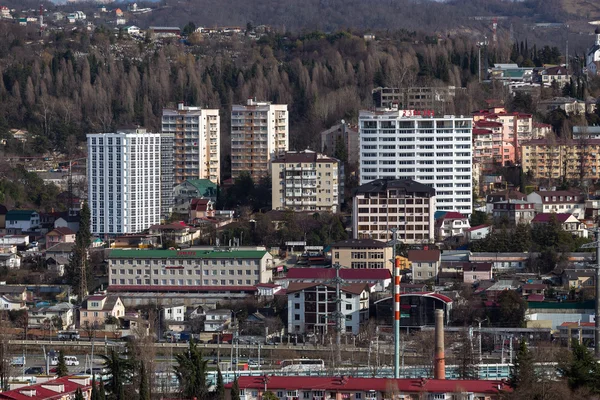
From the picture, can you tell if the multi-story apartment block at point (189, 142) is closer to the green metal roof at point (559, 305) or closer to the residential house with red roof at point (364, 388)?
the green metal roof at point (559, 305)

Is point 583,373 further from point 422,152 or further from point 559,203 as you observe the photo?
point 422,152

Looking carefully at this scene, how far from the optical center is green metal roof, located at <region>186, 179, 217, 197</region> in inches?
1547

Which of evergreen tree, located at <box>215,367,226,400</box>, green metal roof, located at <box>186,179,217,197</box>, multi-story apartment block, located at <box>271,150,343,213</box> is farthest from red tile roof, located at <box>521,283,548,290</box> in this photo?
green metal roof, located at <box>186,179,217,197</box>

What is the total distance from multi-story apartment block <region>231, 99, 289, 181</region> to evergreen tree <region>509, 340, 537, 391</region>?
64.0 ft

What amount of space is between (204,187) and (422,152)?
5.49m

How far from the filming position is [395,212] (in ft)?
115

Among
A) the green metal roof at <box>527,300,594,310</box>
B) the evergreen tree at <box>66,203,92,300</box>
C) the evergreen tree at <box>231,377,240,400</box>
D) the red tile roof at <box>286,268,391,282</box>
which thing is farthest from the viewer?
the evergreen tree at <box>66,203,92,300</box>

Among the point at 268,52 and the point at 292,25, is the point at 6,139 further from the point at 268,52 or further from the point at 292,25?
the point at 292,25

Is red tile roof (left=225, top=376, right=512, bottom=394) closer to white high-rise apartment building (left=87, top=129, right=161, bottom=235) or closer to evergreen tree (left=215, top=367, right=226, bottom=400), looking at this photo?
evergreen tree (left=215, top=367, right=226, bottom=400)

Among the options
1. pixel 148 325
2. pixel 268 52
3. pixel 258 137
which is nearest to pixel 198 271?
pixel 148 325

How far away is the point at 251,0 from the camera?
3575 inches

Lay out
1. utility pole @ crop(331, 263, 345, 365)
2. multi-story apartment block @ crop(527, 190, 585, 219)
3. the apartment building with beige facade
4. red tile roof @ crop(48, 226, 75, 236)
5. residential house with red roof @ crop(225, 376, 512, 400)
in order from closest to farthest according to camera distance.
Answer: residential house with red roof @ crop(225, 376, 512, 400), utility pole @ crop(331, 263, 345, 365), the apartment building with beige facade, red tile roof @ crop(48, 226, 75, 236), multi-story apartment block @ crop(527, 190, 585, 219)

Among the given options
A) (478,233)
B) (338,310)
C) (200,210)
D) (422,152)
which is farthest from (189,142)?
(338,310)

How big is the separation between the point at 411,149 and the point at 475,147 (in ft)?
11.0
